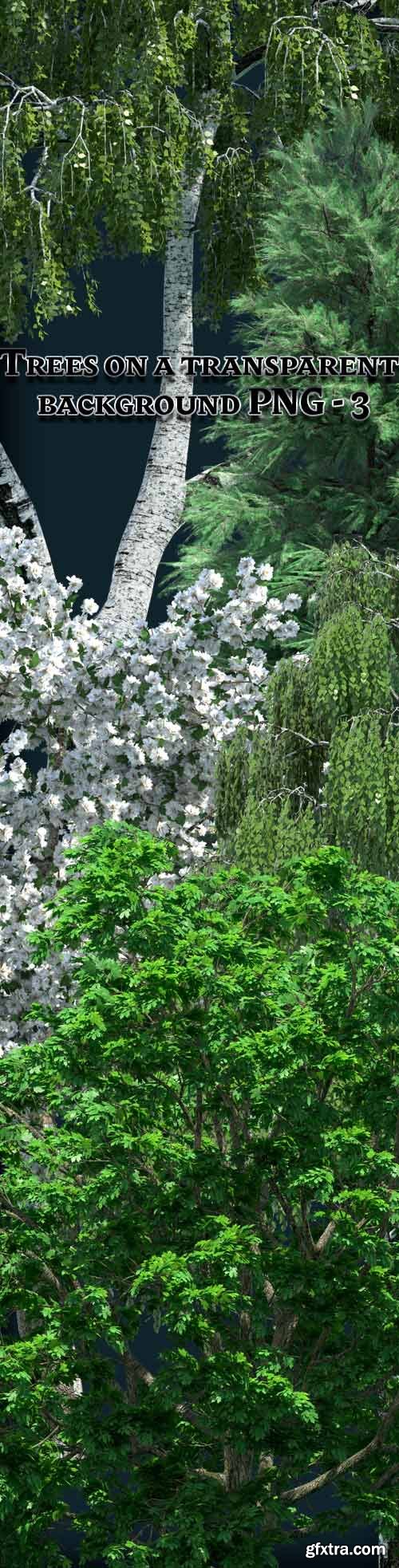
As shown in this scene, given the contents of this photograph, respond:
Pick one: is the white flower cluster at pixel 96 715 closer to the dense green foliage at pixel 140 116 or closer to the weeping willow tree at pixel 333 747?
the weeping willow tree at pixel 333 747

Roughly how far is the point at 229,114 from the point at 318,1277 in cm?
1118

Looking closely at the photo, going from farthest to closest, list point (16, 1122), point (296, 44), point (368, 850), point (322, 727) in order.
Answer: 1. point (296, 44)
2. point (322, 727)
3. point (368, 850)
4. point (16, 1122)

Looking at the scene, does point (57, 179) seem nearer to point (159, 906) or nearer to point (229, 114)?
point (229, 114)

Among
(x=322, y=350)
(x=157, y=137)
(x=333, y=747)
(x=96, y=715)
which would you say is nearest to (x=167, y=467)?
(x=322, y=350)

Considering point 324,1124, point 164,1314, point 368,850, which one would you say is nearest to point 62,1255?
point 164,1314

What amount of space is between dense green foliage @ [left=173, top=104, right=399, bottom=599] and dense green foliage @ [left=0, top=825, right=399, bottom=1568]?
7.50m

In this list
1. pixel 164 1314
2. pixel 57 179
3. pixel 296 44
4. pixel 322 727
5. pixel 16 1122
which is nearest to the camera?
pixel 164 1314

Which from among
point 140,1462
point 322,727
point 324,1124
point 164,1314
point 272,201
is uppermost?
point 272,201

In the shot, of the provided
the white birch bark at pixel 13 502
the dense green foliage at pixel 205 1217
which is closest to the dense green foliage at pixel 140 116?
the white birch bark at pixel 13 502

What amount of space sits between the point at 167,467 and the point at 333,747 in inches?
275

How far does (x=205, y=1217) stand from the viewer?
23.4 ft

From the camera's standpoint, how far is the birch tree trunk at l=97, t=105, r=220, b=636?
15562 millimetres

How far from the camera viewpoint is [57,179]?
1426cm

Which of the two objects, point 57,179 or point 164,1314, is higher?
point 57,179
